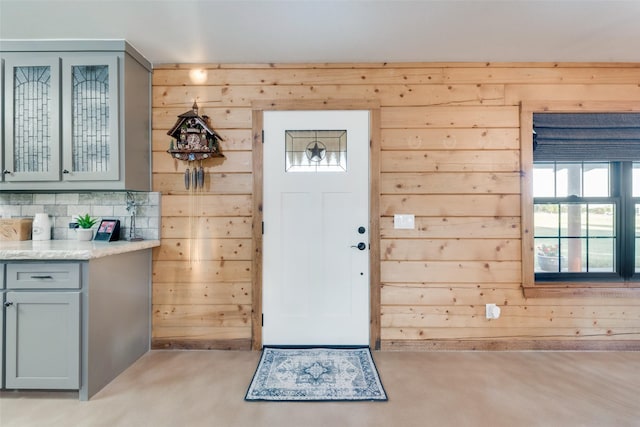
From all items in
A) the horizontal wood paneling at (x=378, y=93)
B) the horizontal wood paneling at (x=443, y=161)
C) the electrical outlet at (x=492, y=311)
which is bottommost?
the electrical outlet at (x=492, y=311)

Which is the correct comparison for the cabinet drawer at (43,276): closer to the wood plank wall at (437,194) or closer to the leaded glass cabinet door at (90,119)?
the leaded glass cabinet door at (90,119)

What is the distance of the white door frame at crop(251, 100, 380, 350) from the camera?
2.59 meters

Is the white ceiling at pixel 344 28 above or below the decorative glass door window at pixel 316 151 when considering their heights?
above

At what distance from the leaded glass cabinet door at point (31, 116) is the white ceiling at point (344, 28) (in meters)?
0.22

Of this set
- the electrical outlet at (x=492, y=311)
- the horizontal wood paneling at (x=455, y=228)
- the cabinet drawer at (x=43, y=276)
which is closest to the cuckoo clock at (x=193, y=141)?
the cabinet drawer at (x=43, y=276)

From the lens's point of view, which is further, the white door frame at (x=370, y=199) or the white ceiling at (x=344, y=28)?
the white door frame at (x=370, y=199)

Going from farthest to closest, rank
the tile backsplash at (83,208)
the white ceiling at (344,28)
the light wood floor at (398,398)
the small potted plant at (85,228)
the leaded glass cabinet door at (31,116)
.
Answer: the tile backsplash at (83,208), the small potted plant at (85,228), the leaded glass cabinet door at (31,116), the white ceiling at (344,28), the light wood floor at (398,398)

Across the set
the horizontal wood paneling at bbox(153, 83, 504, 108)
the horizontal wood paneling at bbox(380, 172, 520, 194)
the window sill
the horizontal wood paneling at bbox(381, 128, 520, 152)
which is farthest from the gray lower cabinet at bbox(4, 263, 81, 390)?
the window sill

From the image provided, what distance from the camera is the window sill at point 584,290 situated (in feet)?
8.45

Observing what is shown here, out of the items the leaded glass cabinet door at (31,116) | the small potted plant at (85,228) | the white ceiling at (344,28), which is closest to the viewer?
the white ceiling at (344,28)

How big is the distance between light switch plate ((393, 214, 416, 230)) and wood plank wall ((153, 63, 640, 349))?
4 centimetres

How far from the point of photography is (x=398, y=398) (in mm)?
1939

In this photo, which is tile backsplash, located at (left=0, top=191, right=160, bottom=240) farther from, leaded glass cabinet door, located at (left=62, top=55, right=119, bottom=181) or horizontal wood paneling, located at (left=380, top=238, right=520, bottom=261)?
horizontal wood paneling, located at (left=380, top=238, right=520, bottom=261)

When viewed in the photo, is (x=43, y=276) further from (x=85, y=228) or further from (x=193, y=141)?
(x=193, y=141)
